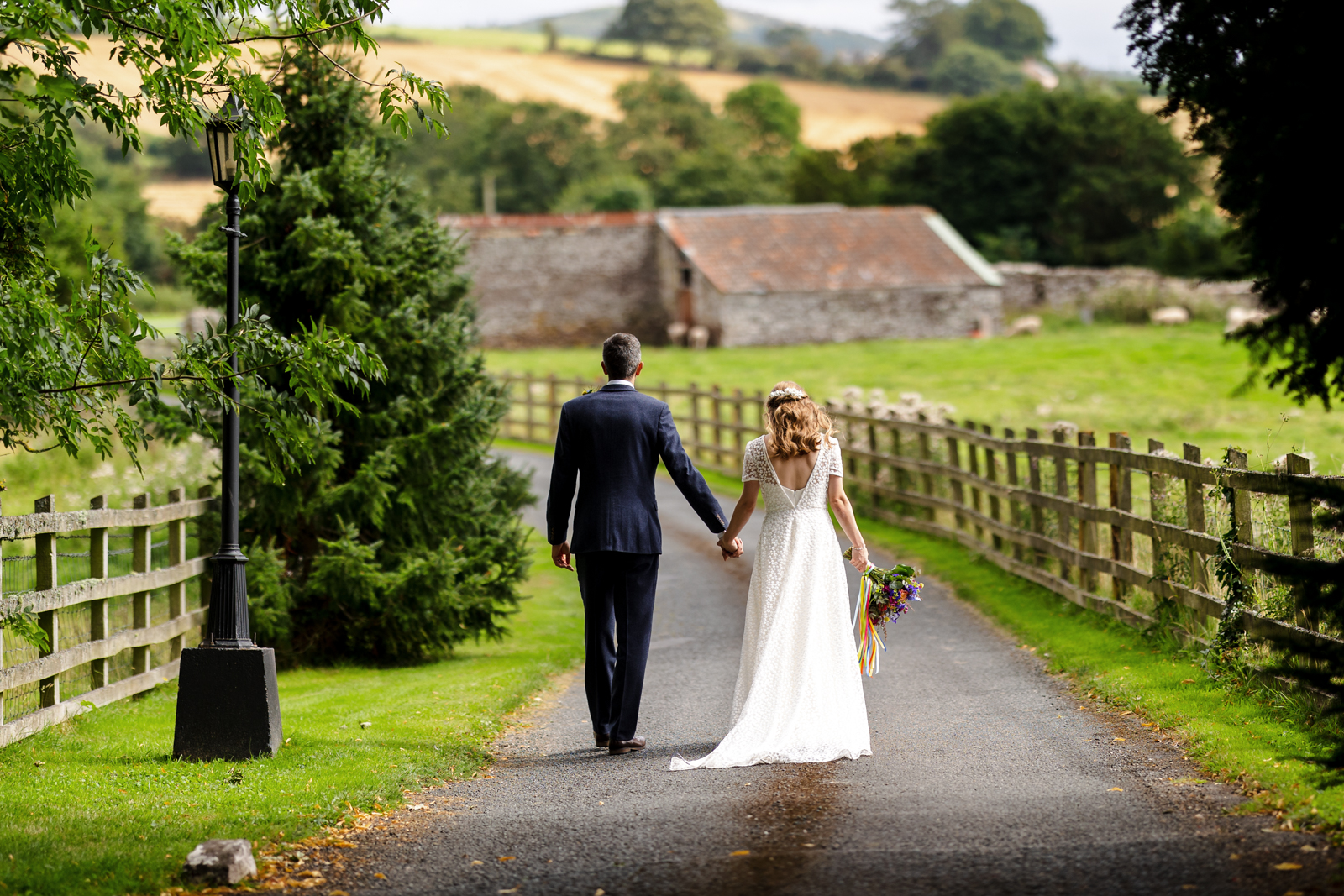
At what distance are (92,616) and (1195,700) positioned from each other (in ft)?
22.0

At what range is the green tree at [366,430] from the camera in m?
10.1

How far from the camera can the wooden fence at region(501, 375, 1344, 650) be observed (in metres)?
7.13

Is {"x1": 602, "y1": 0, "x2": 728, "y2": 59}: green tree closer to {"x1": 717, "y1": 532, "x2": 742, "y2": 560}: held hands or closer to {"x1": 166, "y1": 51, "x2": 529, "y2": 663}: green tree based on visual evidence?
{"x1": 166, "y1": 51, "x2": 529, "y2": 663}: green tree

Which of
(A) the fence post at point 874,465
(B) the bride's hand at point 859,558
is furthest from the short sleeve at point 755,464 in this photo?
(A) the fence post at point 874,465

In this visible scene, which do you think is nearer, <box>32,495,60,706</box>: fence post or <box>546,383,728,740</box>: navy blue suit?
<box>546,383,728,740</box>: navy blue suit

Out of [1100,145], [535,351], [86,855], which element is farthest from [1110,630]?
[1100,145]

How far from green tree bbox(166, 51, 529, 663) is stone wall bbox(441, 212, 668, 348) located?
1510 inches

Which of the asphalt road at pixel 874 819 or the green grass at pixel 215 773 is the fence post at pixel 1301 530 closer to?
the asphalt road at pixel 874 819

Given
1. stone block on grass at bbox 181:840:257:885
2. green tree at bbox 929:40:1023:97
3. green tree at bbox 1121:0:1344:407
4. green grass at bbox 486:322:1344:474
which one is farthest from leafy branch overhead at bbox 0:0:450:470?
green tree at bbox 929:40:1023:97

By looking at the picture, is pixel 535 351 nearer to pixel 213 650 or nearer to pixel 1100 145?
pixel 1100 145

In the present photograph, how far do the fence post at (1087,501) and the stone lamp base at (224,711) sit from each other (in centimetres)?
648

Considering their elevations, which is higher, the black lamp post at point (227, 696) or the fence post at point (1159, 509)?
the fence post at point (1159, 509)

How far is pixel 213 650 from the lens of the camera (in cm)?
692

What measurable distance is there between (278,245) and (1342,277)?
8.36 metres
